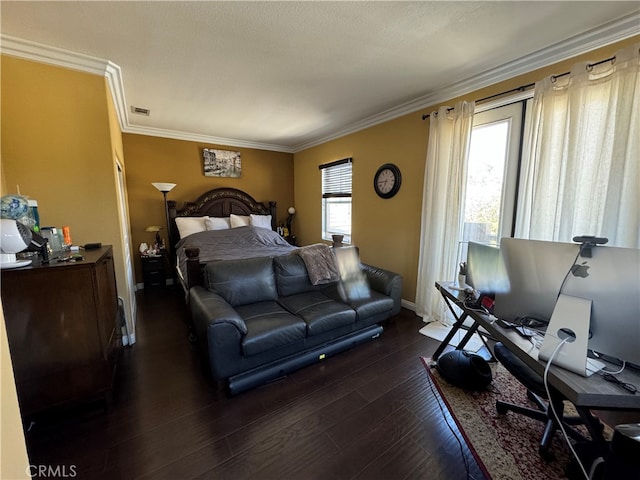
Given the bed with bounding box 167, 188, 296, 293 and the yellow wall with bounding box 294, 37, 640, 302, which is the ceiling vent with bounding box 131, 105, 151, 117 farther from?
the yellow wall with bounding box 294, 37, 640, 302

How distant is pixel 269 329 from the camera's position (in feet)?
6.29

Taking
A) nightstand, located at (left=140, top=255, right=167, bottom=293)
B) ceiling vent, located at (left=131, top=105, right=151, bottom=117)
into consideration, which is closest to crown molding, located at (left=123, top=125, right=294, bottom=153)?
ceiling vent, located at (left=131, top=105, right=151, bottom=117)

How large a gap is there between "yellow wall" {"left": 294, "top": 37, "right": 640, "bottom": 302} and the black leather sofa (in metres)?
0.69

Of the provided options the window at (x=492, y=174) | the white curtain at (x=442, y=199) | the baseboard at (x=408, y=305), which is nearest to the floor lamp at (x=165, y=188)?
the white curtain at (x=442, y=199)

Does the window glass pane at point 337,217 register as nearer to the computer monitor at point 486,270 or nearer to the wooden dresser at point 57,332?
the computer monitor at point 486,270

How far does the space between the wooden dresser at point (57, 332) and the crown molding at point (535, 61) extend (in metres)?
3.38

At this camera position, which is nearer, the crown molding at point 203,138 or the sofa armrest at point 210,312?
the sofa armrest at point 210,312

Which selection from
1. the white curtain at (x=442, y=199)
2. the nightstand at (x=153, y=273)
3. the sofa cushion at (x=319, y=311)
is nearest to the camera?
the sofa cushion at (x=319, y=311)

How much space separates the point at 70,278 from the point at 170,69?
74.9 inches

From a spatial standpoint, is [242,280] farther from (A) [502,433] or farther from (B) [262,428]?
(A) [502,433]

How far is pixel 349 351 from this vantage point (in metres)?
2.40

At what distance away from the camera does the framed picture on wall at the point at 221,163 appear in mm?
4492
